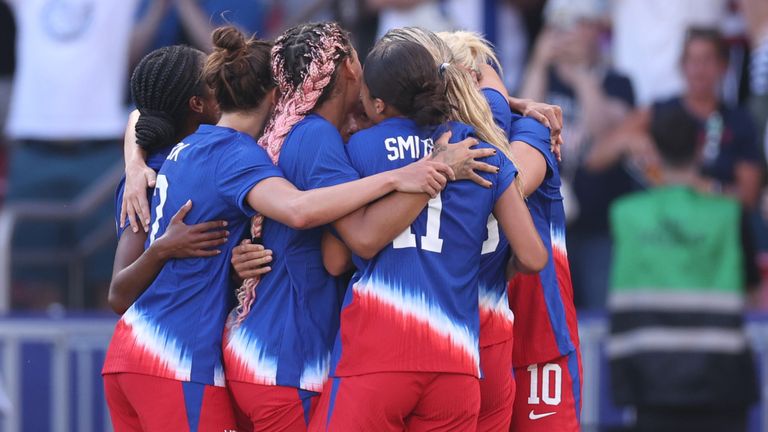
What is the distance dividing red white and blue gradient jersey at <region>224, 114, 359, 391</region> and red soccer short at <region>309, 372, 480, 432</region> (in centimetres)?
17

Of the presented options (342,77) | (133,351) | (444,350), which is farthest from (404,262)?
(133,351)

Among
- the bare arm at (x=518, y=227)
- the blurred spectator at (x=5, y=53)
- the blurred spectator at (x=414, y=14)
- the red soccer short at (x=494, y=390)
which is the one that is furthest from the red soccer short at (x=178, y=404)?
the blurred spectator at (x=5, y=53)

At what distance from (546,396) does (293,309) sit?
1.06 meters

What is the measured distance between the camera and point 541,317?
487cm

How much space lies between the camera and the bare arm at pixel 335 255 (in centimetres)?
436

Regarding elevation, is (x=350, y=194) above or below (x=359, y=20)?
above

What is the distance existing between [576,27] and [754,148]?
137cm

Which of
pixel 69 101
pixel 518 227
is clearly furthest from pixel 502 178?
pixel 69 101

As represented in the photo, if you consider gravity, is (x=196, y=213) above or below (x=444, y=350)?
above

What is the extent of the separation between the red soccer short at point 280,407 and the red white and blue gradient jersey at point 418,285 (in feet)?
0.63

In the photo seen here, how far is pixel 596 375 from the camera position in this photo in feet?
25.6

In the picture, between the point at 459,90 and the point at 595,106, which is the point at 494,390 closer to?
the point at 459,90

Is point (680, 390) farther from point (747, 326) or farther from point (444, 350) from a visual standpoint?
point (444, 350)

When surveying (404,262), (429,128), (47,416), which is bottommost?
(47,416)
